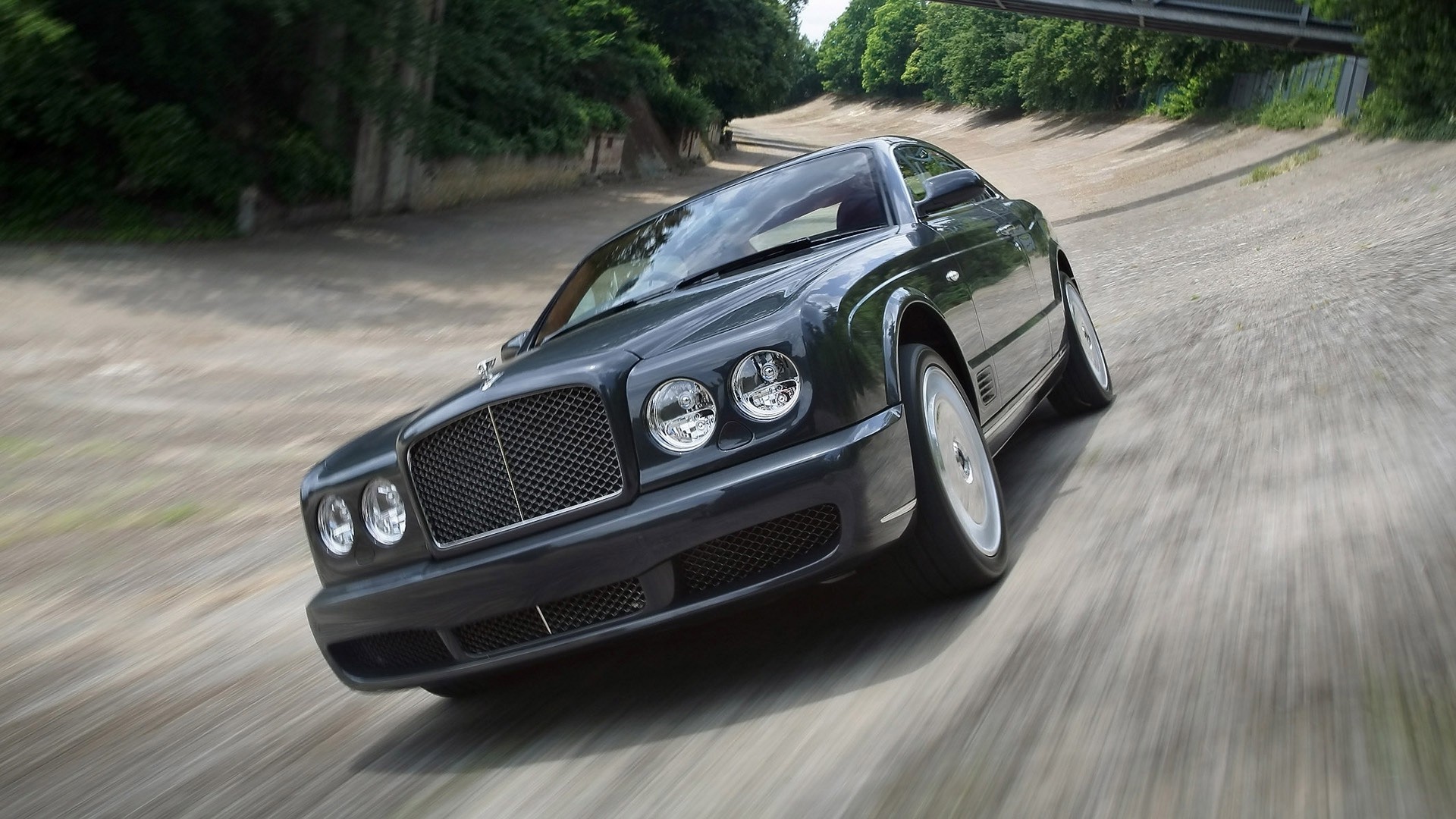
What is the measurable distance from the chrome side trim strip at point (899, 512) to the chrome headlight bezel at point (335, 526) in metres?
1.59

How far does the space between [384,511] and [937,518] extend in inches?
63.0

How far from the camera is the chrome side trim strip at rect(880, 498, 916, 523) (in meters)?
3.74

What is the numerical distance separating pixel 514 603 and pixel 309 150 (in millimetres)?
21282

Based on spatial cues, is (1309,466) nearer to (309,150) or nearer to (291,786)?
(291,786)

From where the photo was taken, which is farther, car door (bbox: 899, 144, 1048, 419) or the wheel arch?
car door (bbox: 899, 144, 1048, 419)

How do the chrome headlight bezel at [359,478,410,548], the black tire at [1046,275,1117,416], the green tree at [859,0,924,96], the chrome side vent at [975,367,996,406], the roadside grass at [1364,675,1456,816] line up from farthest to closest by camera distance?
the green tree at [859,0,924,96] → the black tire at [1046,275,1117,416] → the chrome side vent at [975,367,996,406] → the chrome headlight bezel at [359,478,410,548] → the roadside grass at [1364,675,1456,816]

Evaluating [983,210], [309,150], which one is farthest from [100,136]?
[983,210]

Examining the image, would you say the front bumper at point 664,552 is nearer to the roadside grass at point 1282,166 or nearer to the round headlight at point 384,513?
the round headlight at point 384,513

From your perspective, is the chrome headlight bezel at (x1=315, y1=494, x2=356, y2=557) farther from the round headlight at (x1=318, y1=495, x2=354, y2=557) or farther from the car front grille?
the car front grille

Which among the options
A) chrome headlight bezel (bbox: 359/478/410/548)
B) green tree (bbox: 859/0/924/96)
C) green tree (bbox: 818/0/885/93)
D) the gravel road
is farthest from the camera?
green tree (bbox: 818/0/885/93)

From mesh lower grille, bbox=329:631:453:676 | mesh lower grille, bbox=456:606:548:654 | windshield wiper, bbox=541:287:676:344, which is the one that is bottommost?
mesh lower grille, bbox=329:631:453:676

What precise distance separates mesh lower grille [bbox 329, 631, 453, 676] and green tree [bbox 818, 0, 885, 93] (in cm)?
11579

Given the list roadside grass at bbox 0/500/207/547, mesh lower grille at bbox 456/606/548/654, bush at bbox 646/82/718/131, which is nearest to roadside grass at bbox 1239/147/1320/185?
bush at bbox 646/82/718/131

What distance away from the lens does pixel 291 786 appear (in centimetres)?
386
